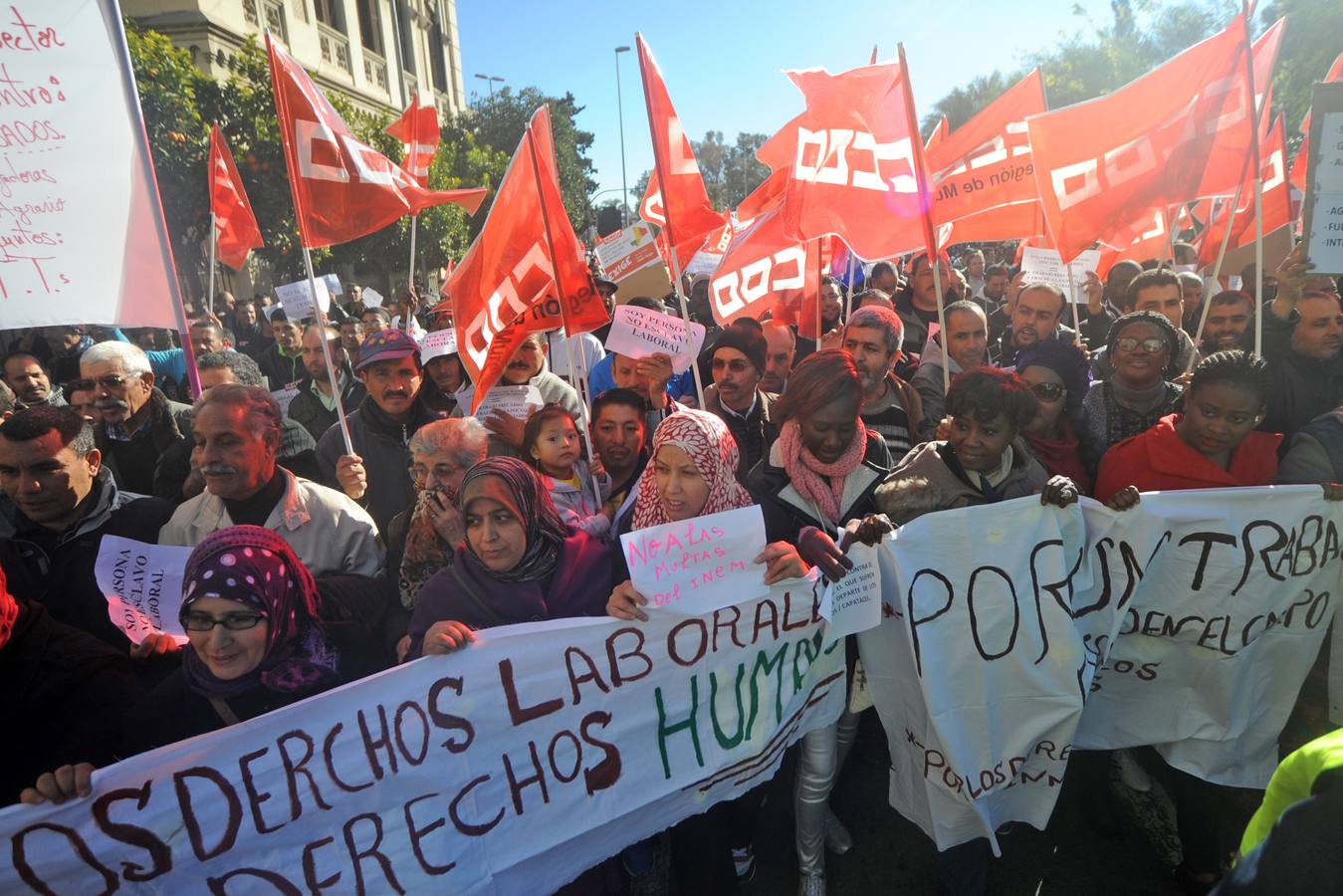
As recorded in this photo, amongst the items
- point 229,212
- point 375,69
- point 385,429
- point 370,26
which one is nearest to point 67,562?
point 385,429

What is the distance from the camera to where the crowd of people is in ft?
6.15

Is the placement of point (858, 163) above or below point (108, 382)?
above

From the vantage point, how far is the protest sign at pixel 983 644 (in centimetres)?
228

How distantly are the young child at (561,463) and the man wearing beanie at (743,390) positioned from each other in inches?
37.6

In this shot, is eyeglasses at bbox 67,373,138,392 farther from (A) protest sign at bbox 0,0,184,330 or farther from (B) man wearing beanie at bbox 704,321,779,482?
(B) man wearing beanie at bbox 704,321,779,482

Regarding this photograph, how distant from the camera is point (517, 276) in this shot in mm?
3615

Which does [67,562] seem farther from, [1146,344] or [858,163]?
[1146,344]

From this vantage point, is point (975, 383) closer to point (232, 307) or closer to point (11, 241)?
point (11, 241)

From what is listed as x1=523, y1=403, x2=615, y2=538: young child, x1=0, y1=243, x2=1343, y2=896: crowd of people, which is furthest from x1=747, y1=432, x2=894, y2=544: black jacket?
x1=523, y1=403, x2=615, y2=538: young child

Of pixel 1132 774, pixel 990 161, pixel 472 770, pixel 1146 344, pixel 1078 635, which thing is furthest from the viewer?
pixel 990 161

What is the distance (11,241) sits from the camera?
7.75 feet

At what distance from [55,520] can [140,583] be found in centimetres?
71

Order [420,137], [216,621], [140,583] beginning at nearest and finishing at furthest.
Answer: [216,621] → [140,583] → [420,137]

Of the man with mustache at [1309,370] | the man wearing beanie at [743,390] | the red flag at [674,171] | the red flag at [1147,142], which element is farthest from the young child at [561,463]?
the man with mustache at [1309,370]
